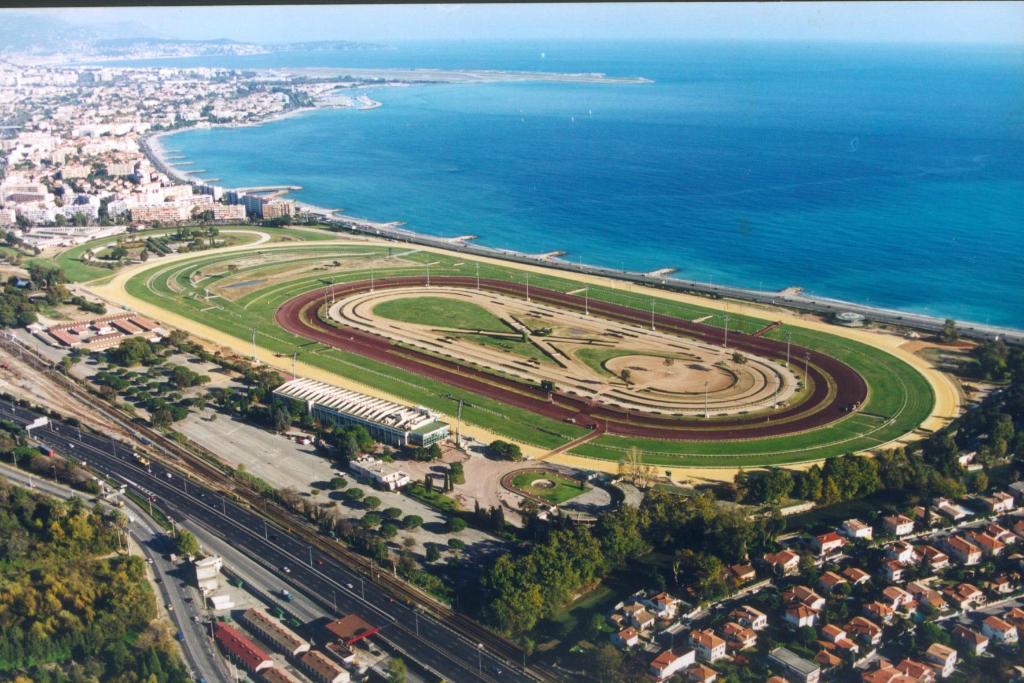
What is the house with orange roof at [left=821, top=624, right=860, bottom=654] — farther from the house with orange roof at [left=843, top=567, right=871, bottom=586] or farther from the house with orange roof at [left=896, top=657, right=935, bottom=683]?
the house with orange roof at [left=843, top=567, right=871, bottom=586]

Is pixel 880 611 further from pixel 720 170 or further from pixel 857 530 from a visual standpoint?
pixel 720 170

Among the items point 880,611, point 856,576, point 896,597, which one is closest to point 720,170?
point 856,576

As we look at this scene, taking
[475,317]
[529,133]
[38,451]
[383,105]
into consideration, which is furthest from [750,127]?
[38,451]

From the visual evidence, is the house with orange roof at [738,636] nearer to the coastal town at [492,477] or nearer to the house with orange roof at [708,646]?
the coastal town at [492,477]

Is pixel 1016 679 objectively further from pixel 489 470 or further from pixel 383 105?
pixel 383 105

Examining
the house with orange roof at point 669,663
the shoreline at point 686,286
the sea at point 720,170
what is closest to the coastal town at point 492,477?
the house with orange roof at point 669,663

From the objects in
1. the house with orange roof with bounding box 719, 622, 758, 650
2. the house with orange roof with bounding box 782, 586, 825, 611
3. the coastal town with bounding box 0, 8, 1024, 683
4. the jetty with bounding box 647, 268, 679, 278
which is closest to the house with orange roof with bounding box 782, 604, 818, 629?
the coastal town with bounding box 0, 8, 1024, 683
